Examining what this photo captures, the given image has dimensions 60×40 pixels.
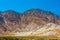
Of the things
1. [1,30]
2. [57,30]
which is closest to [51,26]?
[57,30]

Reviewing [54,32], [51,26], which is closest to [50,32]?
[54,32]

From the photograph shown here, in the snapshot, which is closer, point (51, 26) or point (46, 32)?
point (46, 32)

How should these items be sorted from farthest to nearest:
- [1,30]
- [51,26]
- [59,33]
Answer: [1,30] → [51,26] → [59,33]

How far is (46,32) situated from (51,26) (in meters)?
22.7

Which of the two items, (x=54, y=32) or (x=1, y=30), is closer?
(x=54, y=32)

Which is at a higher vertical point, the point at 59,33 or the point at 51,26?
the point at 51,26

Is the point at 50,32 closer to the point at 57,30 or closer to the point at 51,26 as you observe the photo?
the point at 57,30

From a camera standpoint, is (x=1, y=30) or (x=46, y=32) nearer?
(x=46, y=32)

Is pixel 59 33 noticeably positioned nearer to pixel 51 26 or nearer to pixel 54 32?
pixel 54 32

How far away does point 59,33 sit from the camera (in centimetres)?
15550

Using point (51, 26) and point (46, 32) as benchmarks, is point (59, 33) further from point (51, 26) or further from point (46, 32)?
point (51, 26)

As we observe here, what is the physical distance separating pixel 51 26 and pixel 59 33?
2483cm

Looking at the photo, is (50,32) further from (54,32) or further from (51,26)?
(51,26)

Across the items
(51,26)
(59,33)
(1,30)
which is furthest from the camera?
(1,30)
